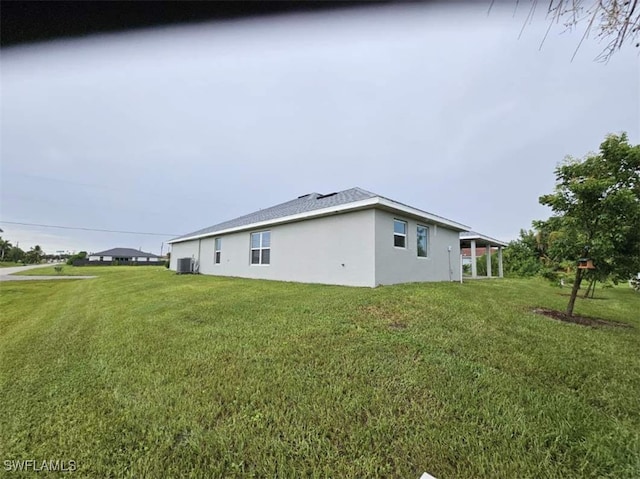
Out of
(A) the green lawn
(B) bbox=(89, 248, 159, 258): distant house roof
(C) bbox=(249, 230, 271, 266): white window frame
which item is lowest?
(A) the green lawn

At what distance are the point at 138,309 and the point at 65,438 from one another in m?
5.00

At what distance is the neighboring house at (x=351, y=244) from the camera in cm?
836

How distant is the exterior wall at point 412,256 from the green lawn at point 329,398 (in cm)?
371

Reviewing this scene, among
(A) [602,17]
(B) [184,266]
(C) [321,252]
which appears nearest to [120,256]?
(B) [184,266]

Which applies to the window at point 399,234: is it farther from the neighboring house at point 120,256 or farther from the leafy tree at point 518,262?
the neighboring house at point 120,256

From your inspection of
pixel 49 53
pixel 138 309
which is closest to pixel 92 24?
pixel 49 53

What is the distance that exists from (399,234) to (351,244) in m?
1.86

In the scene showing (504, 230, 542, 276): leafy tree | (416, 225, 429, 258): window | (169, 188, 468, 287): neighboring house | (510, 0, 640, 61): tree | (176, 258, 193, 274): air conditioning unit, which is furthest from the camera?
(504, 230, 542, 276): leafy tree

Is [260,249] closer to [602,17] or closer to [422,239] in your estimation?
[422,239]

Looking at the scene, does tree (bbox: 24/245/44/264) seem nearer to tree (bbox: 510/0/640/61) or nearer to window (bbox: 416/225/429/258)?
window (bbox: 416/225/429/258)

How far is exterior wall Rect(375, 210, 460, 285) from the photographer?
8.41 metres

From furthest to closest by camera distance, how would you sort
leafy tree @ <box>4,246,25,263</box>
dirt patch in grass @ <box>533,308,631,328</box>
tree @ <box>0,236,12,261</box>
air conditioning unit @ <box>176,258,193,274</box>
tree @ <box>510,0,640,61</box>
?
leafy tree @ <box>4,246,25,263</box> → tree @ <box>0,236,12,261</box> → air conditioning unit @ <box>176,258,193,274</box> → dirt patch in grass @ <box>533,308,631,328</box> → tree @ <box>510,0,640,61</box>

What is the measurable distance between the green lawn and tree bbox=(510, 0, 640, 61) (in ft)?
8.20

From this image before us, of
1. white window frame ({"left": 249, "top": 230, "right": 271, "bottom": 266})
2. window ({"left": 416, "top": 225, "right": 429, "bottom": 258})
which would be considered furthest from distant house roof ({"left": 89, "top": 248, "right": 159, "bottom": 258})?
window ({"left": 416, "top": 225, "right": 429, "bottom": 258})
